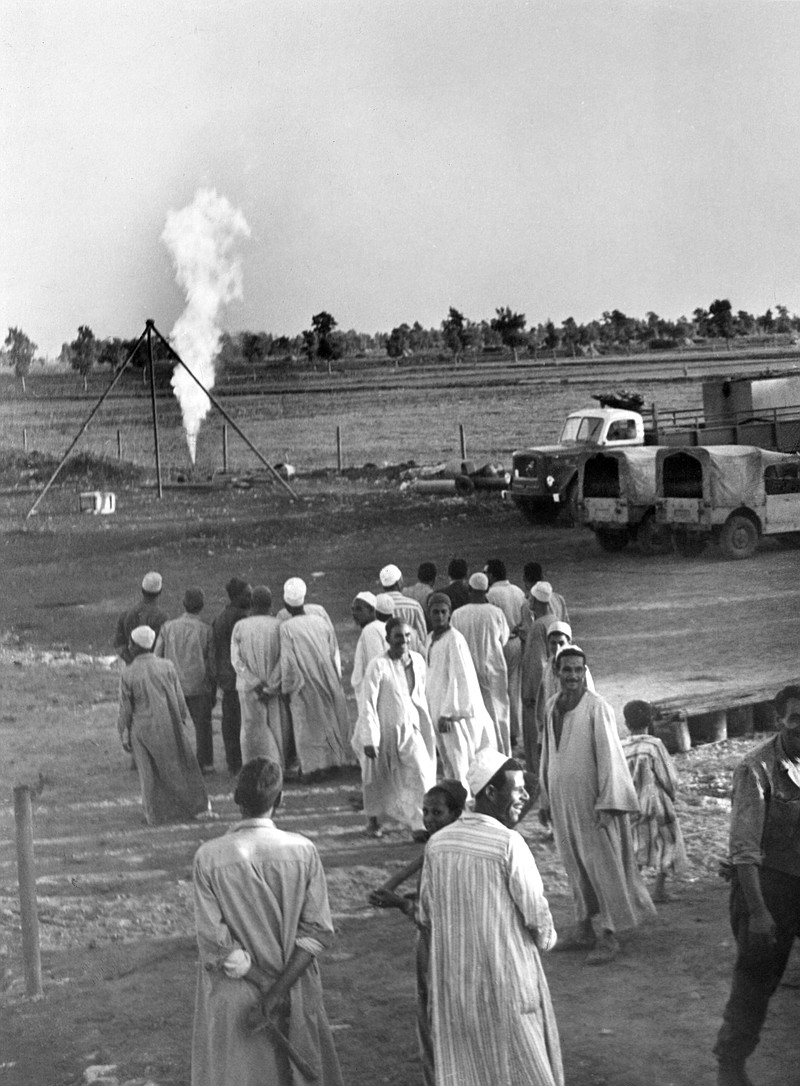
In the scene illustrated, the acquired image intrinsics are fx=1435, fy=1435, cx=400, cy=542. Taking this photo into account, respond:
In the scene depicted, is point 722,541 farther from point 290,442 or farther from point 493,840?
point 493,840

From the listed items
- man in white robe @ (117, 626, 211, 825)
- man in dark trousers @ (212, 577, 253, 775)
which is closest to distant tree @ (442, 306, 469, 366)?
man in dark trousers @ (212, 577, 253, 775)

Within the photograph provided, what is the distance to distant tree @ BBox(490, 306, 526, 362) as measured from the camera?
7375 millimetres

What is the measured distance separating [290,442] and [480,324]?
1.50 m

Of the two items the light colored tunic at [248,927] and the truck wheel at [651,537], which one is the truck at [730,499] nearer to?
Answer: the truck wheel at [651,537]

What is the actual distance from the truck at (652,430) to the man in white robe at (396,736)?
76.0 inches

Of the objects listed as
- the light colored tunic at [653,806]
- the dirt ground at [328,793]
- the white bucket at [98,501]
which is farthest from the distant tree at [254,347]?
the light colored tunic at [653,806]

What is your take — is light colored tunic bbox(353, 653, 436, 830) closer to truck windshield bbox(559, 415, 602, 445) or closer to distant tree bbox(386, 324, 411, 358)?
distant tree bbox(386, 324, 411, 358)

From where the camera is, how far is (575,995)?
15.9ft

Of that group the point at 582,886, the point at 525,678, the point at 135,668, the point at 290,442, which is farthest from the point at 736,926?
the point at 290,442

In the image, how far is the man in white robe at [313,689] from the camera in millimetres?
7398

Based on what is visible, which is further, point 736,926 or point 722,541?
point 722,541

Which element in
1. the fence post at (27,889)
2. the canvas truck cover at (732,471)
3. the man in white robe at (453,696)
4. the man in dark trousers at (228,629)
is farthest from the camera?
the canvas truck cover at (732,471)

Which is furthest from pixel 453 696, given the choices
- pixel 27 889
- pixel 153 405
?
pixel 153 405

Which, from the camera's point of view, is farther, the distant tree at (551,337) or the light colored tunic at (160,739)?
the distant tree at (551,337)
